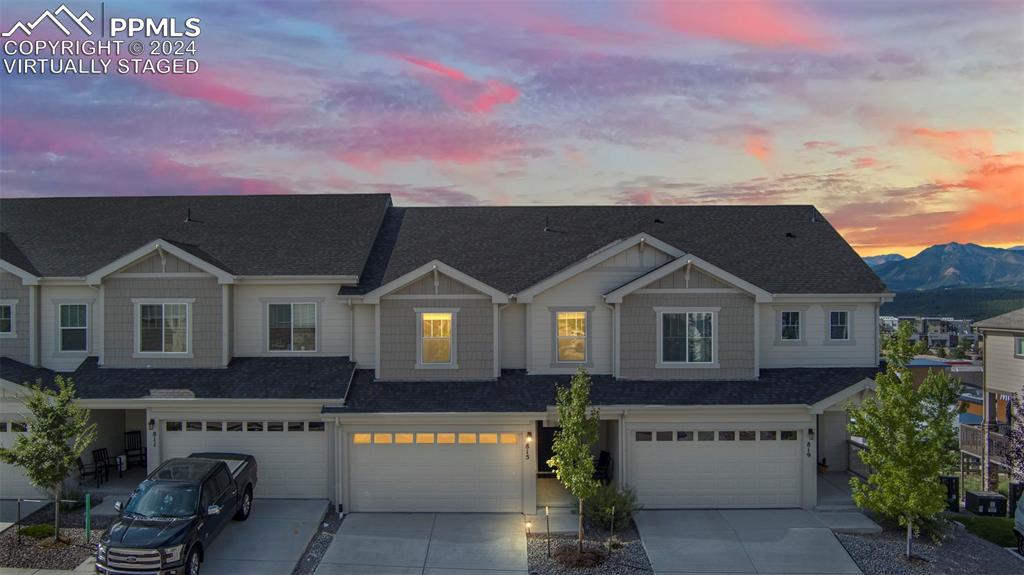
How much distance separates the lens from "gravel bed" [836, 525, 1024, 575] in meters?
13.6

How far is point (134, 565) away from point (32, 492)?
7.38 m

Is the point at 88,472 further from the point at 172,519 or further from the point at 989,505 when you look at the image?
the point at 989,505

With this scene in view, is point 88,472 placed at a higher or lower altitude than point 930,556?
higher

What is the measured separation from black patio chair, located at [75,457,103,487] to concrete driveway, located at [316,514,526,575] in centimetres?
687

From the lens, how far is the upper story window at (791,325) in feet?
64.1

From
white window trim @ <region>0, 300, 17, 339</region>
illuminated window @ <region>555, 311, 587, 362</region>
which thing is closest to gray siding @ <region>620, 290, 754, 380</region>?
illuminated window @ <region>555, 311, 587, 362</region>

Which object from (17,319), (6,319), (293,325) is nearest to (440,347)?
(293,325)

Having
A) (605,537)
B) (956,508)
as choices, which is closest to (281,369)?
(605,537)

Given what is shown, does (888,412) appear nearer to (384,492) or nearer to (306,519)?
(384,492)

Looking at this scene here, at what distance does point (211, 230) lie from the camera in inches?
842

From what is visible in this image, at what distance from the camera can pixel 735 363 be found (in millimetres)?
17953

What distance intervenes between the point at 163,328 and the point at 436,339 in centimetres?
749

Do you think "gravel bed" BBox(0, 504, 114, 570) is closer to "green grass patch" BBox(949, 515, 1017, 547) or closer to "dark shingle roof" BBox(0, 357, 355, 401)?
"dark shingle roof" BBox(0, 357, 355, 401)

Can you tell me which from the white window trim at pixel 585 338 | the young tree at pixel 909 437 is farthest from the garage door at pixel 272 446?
the young tree at pixel 909 437
